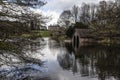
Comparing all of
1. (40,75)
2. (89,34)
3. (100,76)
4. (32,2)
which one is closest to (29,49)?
(32,2)

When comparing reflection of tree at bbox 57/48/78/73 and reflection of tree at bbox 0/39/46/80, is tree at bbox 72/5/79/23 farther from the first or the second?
reflection of tree at bbox 0/39/46/80

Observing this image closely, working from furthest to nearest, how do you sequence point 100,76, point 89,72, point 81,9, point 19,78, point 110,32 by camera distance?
point 81,9
point 110,32
point 89,72
point 100,76
point 19,78

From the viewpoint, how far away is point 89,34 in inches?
2469

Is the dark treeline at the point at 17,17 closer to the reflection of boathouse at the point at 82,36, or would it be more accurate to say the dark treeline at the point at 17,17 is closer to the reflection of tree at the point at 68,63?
the reflection of tree at the point at 68,63

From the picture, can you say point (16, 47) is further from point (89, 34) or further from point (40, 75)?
point (89, 34)

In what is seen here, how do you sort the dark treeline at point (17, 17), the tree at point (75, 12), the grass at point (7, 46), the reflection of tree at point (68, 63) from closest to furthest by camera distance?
1. the grass at point (7, 46)
2. the dark treeline at point (17, 17)
3. the reflection of tree at point (68, 63)
4. the tree at point (75, 12)

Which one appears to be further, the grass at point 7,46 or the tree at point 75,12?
the tree at point 75,12

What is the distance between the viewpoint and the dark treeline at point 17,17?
7.73 meters

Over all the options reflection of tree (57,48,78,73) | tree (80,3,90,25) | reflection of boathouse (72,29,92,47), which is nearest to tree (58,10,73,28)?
tree (80,3,90,25)

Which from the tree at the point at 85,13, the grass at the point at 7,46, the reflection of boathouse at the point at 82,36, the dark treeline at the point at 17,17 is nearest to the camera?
the grass at the point at 7,46

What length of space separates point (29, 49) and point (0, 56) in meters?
0.97

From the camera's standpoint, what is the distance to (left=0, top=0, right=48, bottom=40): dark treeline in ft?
25.4

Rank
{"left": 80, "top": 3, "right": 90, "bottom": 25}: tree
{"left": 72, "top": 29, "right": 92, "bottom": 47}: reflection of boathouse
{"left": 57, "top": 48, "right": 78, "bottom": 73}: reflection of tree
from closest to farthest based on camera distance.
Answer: {"left": 57, "top": 48, "right": 78, "bottom": 73}: reflection of tree
{"left": 72, "top": 29, "right": 92, "bottom": 47}: reflection of boathouse
{"left": 80, "top": 3, "right": 90, "bottom": 25}: tree

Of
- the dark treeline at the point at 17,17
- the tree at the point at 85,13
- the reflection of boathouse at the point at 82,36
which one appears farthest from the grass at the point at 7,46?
the tree at the point at 85,13
